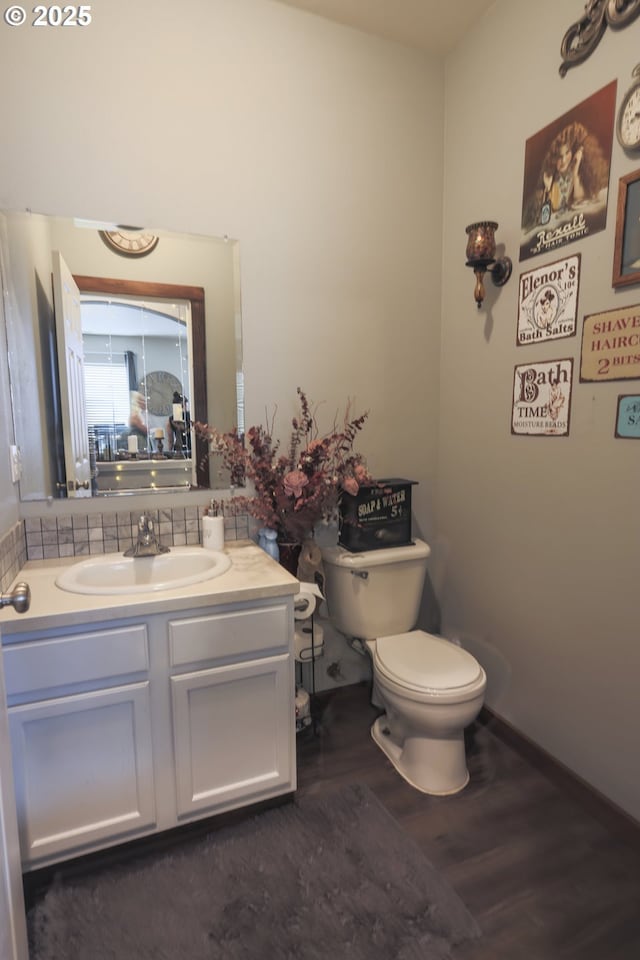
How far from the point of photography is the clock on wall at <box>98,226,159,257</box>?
171 cm

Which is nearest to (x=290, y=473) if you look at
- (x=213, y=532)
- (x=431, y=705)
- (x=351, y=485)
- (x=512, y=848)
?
(x=351, y=485)

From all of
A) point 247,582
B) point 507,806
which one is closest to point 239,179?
point 247,582

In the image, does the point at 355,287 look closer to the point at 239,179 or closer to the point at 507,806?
the point at 239,179

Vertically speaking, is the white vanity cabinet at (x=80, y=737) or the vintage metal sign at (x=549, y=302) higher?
the vintage metal sign at (x=549, y=302)

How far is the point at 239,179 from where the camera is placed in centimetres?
185

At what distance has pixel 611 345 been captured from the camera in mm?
1482

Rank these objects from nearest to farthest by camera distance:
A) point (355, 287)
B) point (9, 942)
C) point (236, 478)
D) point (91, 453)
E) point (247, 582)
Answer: point (9, 942) → point (247, 582) → point (91, 453) → point (236, 478) → point (355, 287)

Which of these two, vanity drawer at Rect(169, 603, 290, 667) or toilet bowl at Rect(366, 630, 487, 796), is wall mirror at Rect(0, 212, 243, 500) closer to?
vanity drawer at Rect(169, 603, 290, 667)

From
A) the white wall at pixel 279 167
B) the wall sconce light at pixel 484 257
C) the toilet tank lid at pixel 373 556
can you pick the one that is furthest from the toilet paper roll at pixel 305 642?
the wall sconce light at pixel 484 257

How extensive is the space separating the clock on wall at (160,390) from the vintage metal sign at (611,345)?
1430 mm

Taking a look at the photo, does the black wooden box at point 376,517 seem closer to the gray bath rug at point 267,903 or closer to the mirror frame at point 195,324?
the mirror frame at point 195,324

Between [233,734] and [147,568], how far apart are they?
61 cm

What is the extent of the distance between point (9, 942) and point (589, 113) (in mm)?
2505

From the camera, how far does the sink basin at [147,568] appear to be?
1.57 metres
